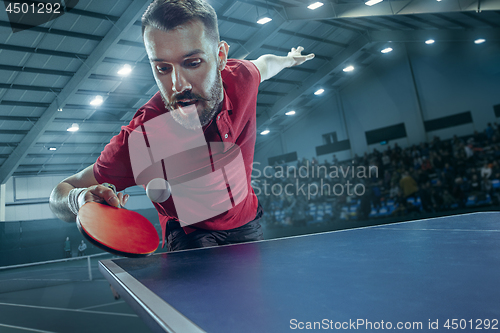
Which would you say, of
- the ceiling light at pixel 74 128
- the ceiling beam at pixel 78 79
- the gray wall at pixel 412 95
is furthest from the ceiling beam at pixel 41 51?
the gray wall at pixel 412 95

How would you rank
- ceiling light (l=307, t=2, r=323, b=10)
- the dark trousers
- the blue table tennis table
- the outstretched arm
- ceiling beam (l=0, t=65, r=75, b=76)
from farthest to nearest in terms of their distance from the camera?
ceiling beam (l=0, t=65, r=75, b=76)
ceiling light (l=307, t=2, r=323, b=10)
the outstretched arm
the dark trousers
the blue table tennis table

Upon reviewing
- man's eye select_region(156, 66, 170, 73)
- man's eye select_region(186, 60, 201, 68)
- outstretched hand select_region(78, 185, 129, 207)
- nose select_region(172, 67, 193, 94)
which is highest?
man's eye select_region(186, 60, 201, 68)

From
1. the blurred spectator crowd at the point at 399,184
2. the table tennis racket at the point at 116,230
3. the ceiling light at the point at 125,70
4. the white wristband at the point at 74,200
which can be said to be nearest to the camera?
the table tennis racket at the point at 116,230

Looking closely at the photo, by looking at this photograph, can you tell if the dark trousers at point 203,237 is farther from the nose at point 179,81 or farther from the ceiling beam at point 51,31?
the ceiling beam at point 51,31

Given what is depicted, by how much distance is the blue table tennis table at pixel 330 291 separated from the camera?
1.89 ft

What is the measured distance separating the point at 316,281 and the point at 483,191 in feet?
35.2

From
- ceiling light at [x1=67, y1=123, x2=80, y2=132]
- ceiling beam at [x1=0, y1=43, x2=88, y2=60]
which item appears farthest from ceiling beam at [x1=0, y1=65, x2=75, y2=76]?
ceiling light at [x1=67, y1=123, x2=80, y2=132]

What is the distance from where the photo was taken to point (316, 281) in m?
0.89

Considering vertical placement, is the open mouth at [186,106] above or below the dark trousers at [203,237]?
above

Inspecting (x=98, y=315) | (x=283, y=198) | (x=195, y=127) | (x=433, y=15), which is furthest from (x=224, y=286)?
(x=283, y=198)

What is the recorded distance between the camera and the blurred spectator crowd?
986 cm

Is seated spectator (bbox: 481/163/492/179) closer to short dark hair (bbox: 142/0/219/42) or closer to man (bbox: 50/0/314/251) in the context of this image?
man (bbox: 50/0/314/251)

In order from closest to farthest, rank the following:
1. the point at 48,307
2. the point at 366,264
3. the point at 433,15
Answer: the point at 366,264, the point at 48,307, the point at 433,15

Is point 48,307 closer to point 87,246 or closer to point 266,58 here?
point 266,58
